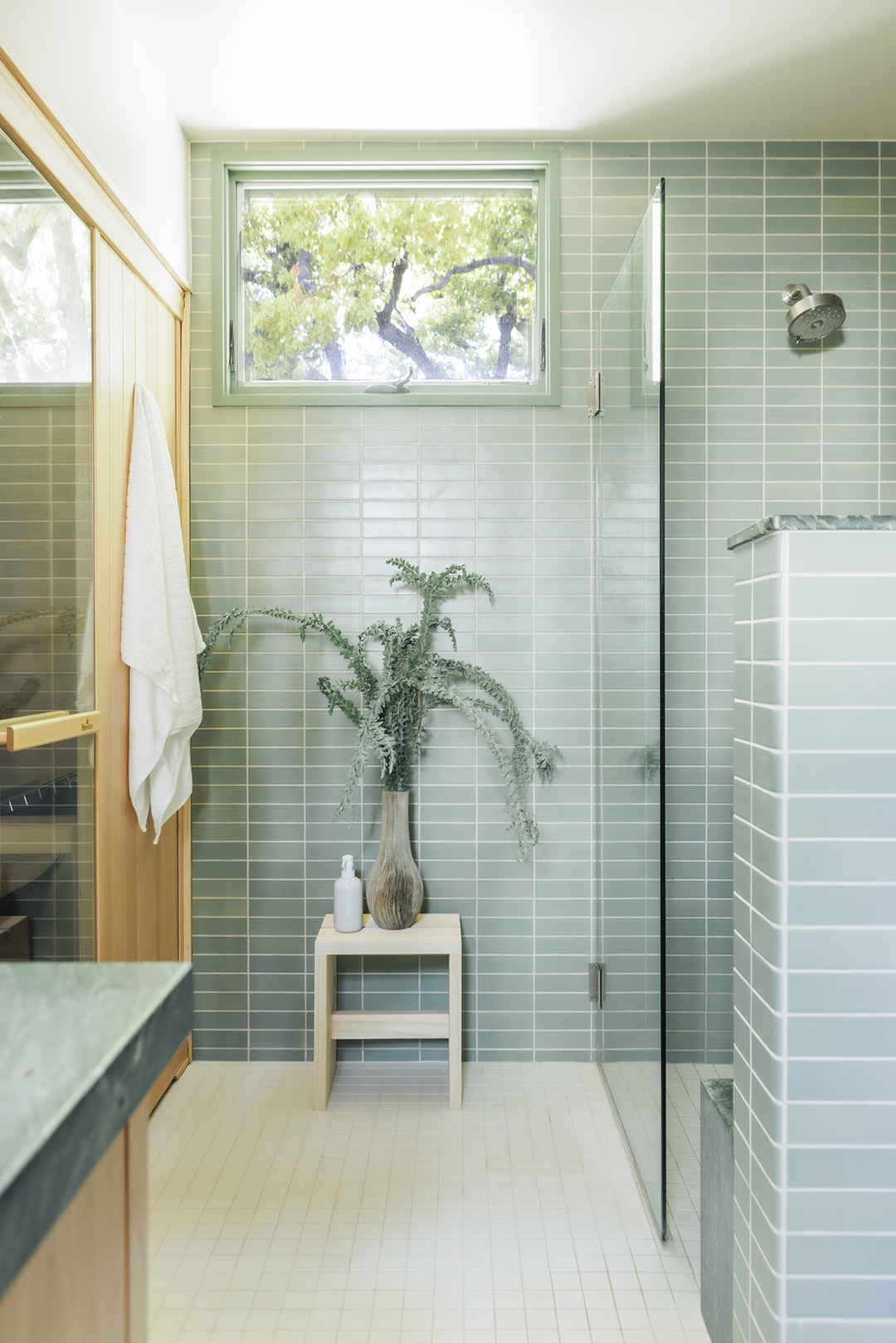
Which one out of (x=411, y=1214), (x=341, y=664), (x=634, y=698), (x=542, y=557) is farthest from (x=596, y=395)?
(x=411, y=1214)

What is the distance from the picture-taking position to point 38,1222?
14.6 inches

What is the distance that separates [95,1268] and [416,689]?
1.79m

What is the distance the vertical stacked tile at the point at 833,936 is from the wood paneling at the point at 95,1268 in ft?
2.59

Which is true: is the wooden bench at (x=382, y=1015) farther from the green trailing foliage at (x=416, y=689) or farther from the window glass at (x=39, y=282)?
the window glass at (x=39, y=282)

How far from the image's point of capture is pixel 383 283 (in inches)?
95.3

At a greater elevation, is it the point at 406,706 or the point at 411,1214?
the point at 406,706

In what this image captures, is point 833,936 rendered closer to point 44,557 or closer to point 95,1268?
point 95,1268

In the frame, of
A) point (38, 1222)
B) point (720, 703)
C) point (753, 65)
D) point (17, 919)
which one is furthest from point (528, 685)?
point (38, 1222)

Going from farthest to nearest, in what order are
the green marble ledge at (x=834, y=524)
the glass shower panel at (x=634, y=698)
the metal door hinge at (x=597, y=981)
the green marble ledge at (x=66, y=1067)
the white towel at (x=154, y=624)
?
the metal door hinge at (x=597, y=981), the white towel at (x=154, y=624), the glass shower panel at (x=634, y=698), the green marble ledge at (x=834, y=524), the green marble ledge at (x=66, y=1067)

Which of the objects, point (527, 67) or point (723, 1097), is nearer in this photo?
point (723, 1097)

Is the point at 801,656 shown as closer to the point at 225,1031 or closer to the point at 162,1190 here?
the point at 162,1190

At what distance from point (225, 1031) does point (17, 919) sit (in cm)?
115

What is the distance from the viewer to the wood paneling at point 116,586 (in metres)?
1.80

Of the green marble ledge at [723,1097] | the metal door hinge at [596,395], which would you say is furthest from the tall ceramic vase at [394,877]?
the metal door hinge at [596,395]
